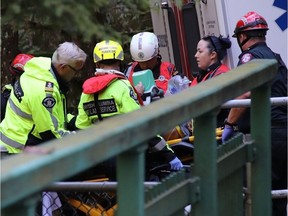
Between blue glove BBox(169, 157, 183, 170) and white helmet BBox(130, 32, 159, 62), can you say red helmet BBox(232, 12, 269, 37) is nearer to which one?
white helmet BBox(130, 32, 159, 62)

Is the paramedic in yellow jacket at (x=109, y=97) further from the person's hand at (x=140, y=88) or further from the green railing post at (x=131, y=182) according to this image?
the green railing post at (x=131, y=182)

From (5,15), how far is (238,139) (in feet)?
4.57

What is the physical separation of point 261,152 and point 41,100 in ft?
6.87

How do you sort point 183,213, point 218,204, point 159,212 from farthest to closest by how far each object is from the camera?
point 218,204 < point 183,213 < point 159,212

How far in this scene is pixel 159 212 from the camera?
2.89 meters

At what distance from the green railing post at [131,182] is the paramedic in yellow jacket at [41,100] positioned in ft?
9.33

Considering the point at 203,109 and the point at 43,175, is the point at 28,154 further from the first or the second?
the point at 203,109

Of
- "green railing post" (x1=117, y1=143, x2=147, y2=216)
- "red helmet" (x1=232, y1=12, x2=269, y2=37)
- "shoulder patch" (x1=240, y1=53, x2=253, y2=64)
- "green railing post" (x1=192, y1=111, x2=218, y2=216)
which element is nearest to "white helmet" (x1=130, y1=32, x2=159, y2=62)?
"red helmet" (x1=232, y1=12, x2=269, y2=37)

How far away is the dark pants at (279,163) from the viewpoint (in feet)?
17.9

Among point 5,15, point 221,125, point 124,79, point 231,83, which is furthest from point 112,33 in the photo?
point 221,125

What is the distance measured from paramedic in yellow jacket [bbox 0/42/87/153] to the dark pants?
4.39 feet

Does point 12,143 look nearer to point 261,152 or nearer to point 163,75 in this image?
point 163,75

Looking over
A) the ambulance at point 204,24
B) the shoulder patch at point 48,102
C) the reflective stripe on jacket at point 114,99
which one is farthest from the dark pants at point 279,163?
the shoulder patch at point 48,102

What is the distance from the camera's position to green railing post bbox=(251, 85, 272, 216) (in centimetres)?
368
